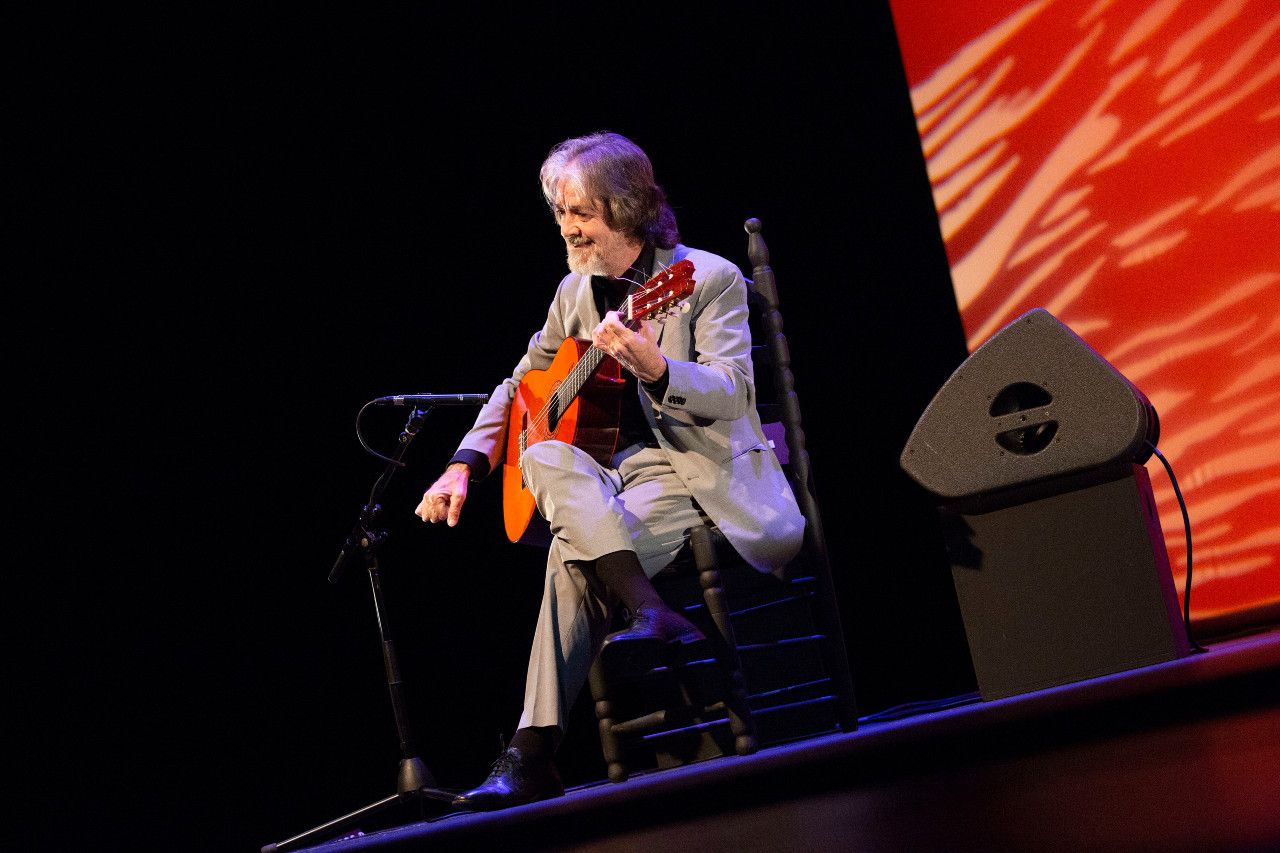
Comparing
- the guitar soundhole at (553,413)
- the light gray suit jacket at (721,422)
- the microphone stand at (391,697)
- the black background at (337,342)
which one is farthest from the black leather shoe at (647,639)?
the black background at (337,342)

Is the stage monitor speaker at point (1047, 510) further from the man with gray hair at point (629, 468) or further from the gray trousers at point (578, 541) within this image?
the gray trousers at point (578, 541)

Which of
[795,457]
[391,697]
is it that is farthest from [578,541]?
[391,697]

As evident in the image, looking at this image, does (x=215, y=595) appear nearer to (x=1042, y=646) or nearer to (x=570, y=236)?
(x=570, y=236)

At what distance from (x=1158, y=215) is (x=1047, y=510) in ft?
3.96

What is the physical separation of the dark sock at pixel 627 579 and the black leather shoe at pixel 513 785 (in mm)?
353

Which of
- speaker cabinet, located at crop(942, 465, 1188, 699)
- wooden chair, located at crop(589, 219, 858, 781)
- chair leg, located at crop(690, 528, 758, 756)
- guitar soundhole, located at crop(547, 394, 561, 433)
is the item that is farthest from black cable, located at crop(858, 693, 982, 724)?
guitar soundhole, located at crop(547, 394, 561, 433)

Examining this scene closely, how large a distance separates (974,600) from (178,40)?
2.92m

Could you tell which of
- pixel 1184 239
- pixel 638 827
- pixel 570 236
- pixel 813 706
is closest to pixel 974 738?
pixel 638 827

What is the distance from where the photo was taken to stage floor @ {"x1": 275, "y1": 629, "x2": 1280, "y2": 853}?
1045mm

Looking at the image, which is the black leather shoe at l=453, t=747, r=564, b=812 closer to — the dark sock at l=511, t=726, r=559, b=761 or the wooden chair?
the dark sock at l=511, t=726, r=559, b=761

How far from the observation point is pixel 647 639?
2.03 meters

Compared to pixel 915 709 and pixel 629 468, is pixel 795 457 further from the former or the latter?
pixel 915 709

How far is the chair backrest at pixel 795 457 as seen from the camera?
101 inches

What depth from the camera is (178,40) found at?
12.1ft
